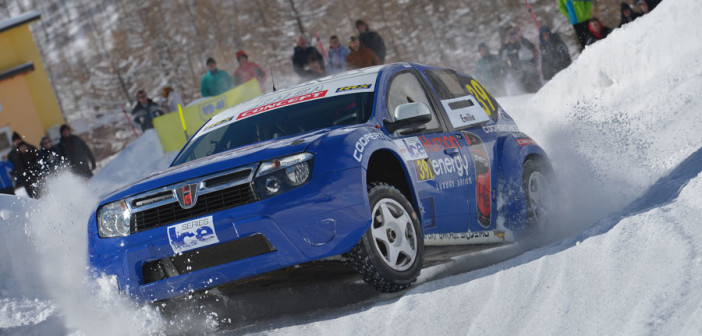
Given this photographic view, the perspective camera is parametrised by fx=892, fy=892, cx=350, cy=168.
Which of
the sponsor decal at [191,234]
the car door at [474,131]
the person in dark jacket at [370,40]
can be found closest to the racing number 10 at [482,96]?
the car door at [474,131]

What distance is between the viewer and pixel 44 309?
22.2 ft

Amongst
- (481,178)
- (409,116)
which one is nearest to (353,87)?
(409,116)

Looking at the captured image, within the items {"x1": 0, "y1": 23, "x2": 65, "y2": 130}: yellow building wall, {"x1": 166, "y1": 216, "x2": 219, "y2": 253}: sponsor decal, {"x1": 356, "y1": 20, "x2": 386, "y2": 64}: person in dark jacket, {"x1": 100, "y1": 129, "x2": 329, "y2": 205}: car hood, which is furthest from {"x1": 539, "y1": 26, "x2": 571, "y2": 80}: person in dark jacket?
{"x1": 0, "y1": 23, "x2": 65, "y2": 130}: yellow building wall

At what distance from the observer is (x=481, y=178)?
6.51 meters

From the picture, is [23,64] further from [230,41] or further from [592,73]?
[592,73]

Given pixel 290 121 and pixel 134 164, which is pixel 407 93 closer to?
pixel 290 121

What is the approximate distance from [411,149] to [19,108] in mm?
31465

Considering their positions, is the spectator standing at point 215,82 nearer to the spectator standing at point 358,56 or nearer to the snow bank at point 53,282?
the spectator standing at point 358,56

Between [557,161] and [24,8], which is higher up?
[24,8]

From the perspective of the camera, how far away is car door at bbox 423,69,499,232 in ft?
20.9

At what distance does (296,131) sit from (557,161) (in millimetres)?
3834

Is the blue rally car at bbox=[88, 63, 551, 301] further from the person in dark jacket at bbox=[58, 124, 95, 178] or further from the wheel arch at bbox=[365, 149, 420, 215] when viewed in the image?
the person in dark jacket at bbox=[58, 124, 95, 178]

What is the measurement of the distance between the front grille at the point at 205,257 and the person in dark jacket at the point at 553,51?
13.5 metres

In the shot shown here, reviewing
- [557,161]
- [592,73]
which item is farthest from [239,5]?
[557,161]
